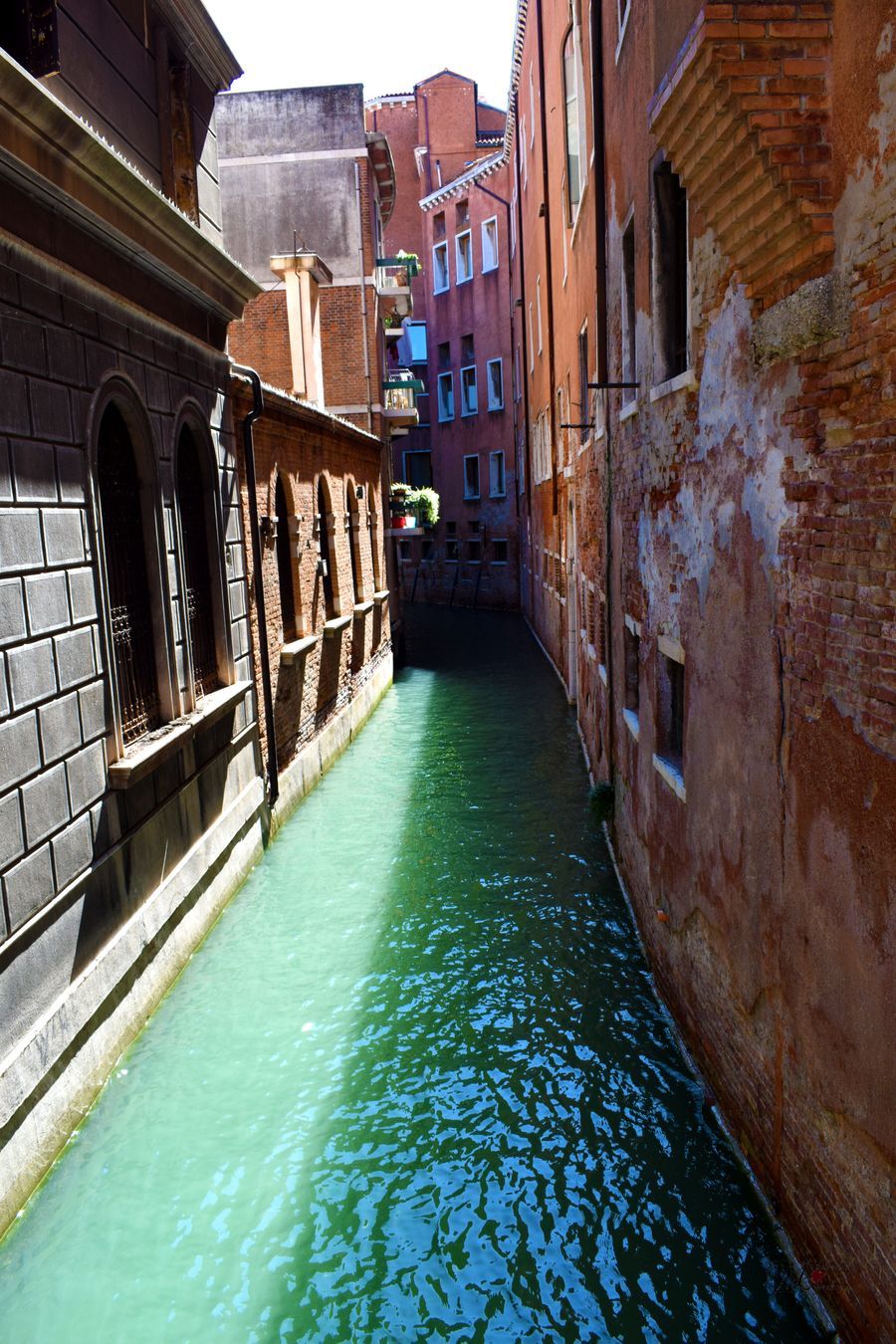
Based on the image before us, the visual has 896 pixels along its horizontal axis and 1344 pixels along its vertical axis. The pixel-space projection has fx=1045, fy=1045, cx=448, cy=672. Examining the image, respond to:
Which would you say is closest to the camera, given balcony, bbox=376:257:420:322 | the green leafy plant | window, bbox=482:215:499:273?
balcony, bbox=376:257:420:322

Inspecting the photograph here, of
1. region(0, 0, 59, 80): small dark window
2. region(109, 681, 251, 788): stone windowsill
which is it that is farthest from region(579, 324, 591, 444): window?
region(0, 0, 59, 80): small dark window

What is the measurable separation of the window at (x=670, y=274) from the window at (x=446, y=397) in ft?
94.4

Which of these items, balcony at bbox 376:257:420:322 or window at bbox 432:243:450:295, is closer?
balcony at bbox 376:257:420:322

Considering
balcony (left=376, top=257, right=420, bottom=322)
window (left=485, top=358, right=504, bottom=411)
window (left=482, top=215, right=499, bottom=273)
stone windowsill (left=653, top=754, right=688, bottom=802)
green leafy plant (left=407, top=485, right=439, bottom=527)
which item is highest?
window (left=482, top=215, right=499, bottom=273)

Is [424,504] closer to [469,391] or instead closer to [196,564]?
[469,391]

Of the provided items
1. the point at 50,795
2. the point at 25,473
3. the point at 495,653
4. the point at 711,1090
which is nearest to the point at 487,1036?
the point at 711,1090

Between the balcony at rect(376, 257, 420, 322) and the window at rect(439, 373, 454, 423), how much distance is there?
1220 centimetres

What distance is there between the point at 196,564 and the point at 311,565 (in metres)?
4.13

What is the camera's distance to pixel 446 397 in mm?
35312

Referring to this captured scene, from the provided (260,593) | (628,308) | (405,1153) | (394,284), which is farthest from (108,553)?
(394,284)

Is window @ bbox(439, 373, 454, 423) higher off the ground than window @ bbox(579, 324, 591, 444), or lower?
higher

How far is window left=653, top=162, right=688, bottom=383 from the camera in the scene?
252 inches

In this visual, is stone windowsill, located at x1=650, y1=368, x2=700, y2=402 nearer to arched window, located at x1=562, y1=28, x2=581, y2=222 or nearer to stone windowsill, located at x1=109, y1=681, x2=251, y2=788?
stone windowsill, located at x1=109, y1=681, x2=251, y2=788

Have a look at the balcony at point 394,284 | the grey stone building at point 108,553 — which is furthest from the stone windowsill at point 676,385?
the balcony at point 394,284
